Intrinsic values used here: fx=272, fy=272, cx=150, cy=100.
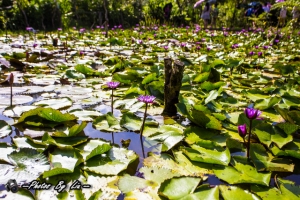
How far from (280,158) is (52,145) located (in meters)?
1.21

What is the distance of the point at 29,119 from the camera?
179 centimetres

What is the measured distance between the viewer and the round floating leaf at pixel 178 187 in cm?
111

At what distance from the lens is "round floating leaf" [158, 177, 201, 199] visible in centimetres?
111

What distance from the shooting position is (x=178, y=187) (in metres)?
1.14

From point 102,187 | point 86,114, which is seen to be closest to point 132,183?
point 102,187

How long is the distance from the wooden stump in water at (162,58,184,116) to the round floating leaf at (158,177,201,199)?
98cm

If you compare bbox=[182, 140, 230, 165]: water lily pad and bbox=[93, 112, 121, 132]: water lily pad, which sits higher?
bbox=[93, 112, 121, 132]: water lily pad

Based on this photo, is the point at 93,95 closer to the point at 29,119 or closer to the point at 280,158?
the point at 29,119

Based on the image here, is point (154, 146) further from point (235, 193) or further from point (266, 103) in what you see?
point (266, 103)

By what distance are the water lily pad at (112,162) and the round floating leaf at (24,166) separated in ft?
0.68

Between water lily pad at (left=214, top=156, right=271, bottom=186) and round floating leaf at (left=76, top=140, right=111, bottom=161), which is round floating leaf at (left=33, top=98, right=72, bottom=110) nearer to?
round floating leaf at (left=76, top=140, right=111, bottom=161)

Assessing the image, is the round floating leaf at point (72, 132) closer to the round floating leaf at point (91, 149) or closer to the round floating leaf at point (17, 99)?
the round floating leaf at point (91, 149)

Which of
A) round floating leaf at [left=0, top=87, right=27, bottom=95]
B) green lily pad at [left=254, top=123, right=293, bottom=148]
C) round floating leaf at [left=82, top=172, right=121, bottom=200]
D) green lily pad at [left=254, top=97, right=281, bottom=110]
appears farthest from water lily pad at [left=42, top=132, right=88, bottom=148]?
green lily pad at [left=254, top=97, right=281, bottom=110]

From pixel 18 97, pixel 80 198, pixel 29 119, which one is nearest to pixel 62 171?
pixel 80 198
